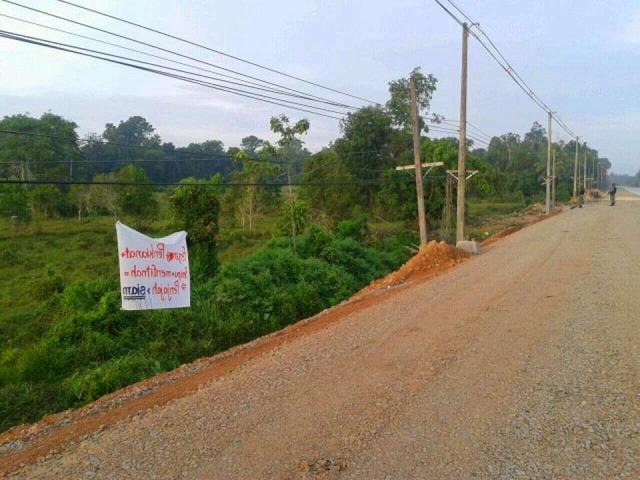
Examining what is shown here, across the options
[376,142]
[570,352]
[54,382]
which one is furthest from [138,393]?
[376,142]

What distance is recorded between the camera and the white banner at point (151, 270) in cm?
1042

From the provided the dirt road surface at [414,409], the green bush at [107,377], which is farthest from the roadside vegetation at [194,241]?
the dirt road surface at [414,409]

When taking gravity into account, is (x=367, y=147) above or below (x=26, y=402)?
above

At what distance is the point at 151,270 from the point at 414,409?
6970 mm

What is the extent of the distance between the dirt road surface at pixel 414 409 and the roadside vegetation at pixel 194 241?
4569 mm

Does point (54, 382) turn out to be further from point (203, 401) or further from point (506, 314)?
point (506, 314)

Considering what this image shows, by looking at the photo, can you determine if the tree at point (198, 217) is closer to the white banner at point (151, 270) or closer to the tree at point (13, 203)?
the white banner at point (151, 270)

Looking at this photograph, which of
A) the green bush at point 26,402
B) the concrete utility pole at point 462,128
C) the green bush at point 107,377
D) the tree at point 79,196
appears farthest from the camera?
the tree at point 79,196

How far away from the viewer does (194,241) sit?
702 inches

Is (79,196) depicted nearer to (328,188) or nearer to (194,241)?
(328,188)

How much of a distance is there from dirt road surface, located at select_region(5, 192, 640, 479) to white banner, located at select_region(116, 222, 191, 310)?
3.66m

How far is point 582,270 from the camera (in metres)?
12.8

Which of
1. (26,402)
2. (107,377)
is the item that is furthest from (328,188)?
(26,402)

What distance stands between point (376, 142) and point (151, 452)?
32992 millimetres
